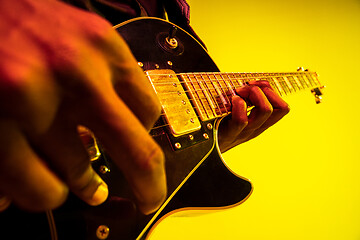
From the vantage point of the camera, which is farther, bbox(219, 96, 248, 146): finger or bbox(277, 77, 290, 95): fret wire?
bbox(277, 77, 290, 95): fret wire

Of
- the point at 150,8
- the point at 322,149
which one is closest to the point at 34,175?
the point at 150,8

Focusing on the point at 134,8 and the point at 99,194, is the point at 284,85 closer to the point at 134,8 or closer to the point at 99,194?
the point at 134,8

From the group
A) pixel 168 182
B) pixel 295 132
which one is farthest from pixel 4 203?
pixel 295 132

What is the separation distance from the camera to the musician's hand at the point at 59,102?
0.13 m

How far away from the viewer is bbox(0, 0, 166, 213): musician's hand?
0.43 feet

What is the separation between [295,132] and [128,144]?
1.58 metres

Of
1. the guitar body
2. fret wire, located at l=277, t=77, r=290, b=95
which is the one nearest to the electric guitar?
the guitar body

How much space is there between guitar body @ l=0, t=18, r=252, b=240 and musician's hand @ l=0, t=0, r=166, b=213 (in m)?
0.13

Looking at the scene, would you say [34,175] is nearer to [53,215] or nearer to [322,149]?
[53,215]

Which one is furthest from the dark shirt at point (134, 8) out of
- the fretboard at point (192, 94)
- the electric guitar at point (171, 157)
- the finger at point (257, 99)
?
the finger at point (257, 99)

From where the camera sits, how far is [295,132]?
146 centimetres

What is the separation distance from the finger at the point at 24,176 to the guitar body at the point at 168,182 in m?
0.16

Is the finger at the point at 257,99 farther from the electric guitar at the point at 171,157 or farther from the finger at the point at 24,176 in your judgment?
the finger at the point at 24,176

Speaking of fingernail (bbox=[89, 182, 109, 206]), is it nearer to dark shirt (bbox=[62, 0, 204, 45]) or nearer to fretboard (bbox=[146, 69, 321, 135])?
fretboard (bbox=[146, 69, 321, 135])
